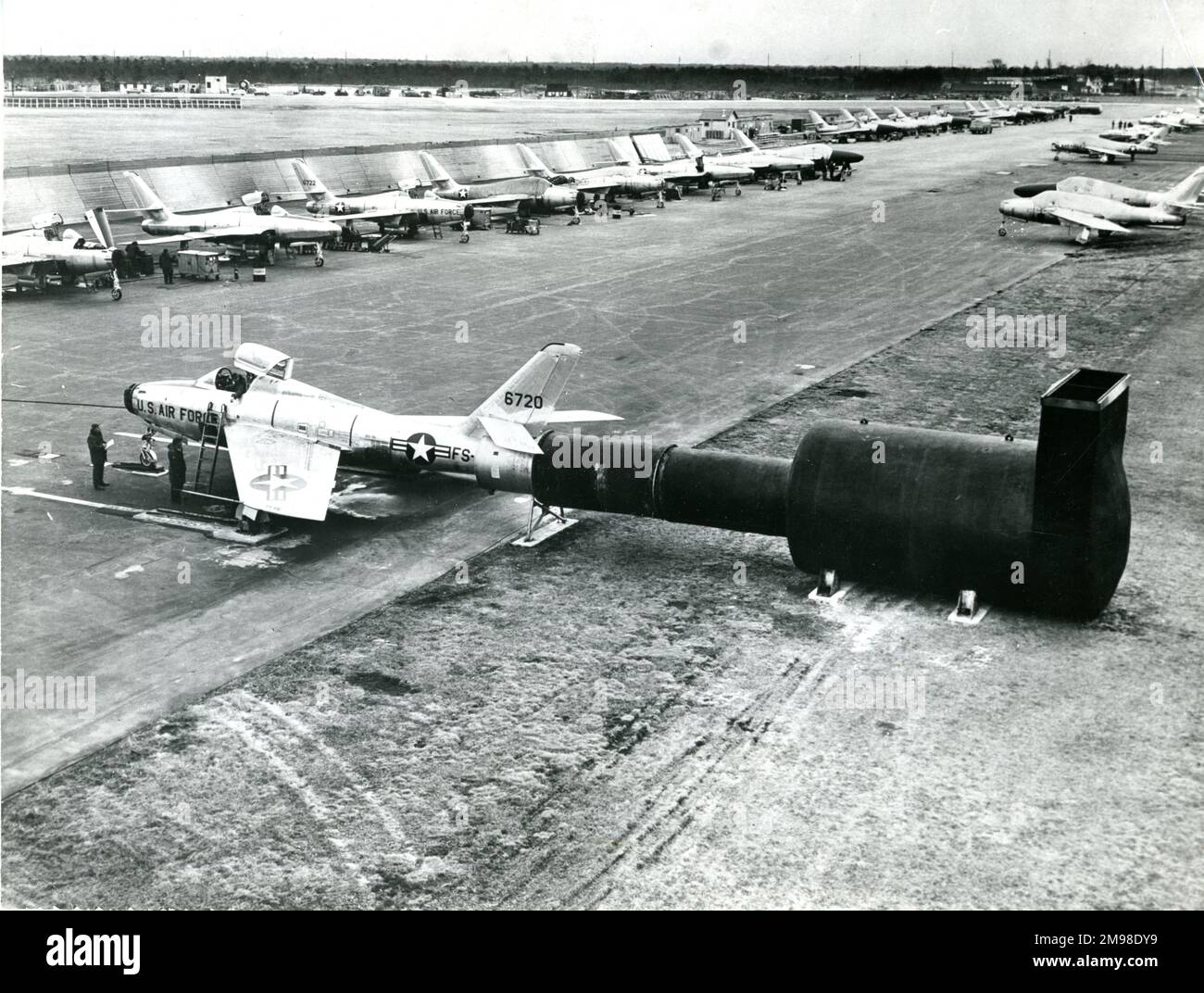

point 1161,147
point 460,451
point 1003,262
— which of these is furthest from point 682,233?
point 1161,147

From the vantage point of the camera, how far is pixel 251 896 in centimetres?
1288

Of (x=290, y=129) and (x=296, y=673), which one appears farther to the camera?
(x=290, y=129)

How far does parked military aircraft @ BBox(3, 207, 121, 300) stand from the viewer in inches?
1938

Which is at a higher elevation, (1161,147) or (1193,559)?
(1161,147)

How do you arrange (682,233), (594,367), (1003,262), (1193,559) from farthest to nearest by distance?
(682,233)
(1003,262)
(594,367)
(1193,559)

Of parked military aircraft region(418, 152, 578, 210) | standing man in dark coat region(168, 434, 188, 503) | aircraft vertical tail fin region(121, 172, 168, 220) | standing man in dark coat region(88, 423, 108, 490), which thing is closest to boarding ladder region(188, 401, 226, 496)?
standing man in dark coat region(168, 434, 188, 503)

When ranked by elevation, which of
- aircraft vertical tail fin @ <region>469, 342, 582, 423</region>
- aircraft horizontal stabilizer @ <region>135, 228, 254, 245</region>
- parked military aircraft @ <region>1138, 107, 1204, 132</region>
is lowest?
aircraft vertical tail fin @ <region>469, 342, 582, 423</region>

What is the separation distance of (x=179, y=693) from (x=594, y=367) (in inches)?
888

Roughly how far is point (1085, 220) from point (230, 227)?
151 ft

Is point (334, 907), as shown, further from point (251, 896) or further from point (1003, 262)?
point (1003, 262)

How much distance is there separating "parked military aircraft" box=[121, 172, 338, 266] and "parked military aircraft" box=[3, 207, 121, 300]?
495 cm

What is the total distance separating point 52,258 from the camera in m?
49.3

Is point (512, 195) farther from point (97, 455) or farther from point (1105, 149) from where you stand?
point (1105, 149)

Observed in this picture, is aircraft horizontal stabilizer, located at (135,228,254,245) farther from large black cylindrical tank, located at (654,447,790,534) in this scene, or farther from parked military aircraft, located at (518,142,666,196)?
large black cylindrical tank, located at (654,447,790,534)
